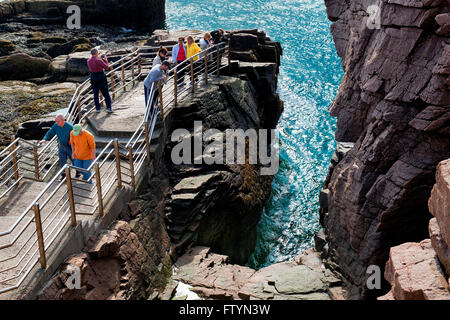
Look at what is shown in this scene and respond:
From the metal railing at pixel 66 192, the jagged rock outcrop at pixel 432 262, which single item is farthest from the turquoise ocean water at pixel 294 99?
the jagged rock outcrop at pixel 432 262

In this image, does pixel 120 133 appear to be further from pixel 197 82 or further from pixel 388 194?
pixel 388 194

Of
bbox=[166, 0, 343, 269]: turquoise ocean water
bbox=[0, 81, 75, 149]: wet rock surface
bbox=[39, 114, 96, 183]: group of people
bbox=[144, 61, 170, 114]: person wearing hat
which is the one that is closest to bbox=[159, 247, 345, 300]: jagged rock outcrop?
bbox=[39, 114, 96, 183]: group of people

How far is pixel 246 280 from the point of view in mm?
14680

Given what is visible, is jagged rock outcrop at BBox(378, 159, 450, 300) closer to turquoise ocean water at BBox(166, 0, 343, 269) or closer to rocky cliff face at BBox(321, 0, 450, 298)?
rocky cliff face at BBox(321, 0, 450, 298)

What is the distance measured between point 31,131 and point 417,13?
15.1m

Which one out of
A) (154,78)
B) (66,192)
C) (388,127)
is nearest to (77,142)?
(66,192)

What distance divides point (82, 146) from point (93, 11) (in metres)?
42.9

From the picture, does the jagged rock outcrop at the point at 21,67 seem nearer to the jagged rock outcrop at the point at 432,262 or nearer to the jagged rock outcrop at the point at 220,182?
the jagged rock outcrop at the point at 220,182

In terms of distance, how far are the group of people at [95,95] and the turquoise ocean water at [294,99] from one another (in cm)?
882

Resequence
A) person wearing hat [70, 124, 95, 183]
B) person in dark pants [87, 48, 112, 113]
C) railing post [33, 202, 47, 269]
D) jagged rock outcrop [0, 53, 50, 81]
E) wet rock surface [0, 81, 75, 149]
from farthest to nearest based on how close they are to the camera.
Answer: jagged rock outcrop [0, 53, 50, 81]
wet rock surface [0, 81, 75, 149]
person in dark pants [87, 48, 112, 113]
person wearing hat [70, 124, 95, 183]
railing post [33, 202, 47, 269]

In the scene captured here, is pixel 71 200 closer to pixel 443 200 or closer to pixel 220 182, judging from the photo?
pixel 220 182

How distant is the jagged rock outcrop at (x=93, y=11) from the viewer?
149ft

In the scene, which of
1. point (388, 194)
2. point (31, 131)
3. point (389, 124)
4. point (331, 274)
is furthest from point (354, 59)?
point (31, 131)

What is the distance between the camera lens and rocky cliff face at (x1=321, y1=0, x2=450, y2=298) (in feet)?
40.4
